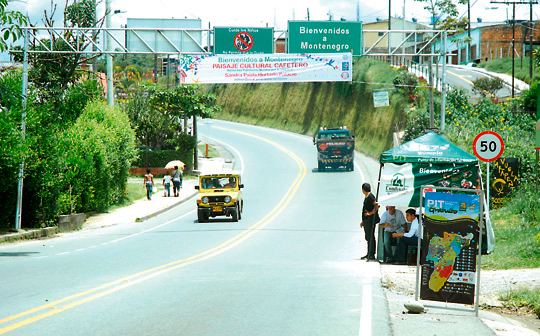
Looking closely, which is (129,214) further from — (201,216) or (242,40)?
(242,40)

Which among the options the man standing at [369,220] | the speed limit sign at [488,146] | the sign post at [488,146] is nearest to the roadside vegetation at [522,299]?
the man standing at [369,220]

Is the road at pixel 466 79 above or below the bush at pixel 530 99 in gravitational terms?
above

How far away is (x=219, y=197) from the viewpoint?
2527 centimetres

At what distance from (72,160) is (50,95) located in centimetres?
730

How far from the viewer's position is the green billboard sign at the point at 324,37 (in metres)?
25.9

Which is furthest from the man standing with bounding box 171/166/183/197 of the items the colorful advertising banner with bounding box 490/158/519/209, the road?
the road

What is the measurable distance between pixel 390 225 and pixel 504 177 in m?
15.3

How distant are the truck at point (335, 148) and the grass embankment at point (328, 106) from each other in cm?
1551

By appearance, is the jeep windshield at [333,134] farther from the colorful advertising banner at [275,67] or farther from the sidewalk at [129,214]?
the colorful advertising banner at [275,67]

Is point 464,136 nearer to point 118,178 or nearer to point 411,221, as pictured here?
point 118,178

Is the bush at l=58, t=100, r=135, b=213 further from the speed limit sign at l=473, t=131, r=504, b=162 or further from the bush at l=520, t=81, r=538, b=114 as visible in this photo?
the bush at l=520, t=81, r=538, b=114

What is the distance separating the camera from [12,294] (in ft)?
32.1

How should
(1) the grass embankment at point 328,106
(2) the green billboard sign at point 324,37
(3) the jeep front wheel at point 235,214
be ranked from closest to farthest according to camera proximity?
(3) the jeep front wheel at point 235,214, (2) the green billboard sign at point 324,37, (1) the grass embankment at point 328,106

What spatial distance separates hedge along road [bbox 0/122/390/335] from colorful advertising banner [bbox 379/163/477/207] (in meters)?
1.98
